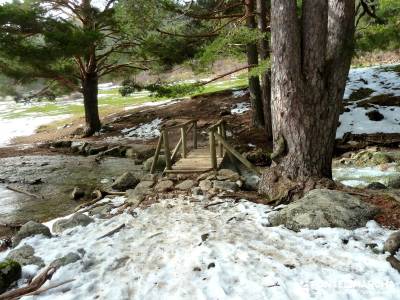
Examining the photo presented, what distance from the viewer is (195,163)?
9469 millimetres

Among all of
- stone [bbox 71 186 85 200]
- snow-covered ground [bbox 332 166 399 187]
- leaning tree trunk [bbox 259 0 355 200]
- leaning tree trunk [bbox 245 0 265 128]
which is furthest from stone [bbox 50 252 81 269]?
leaning tree trunk [bbox 245 0 265 128]

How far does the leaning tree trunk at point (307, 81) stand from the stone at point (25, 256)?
3.61 metres

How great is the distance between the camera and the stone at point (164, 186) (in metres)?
7.47

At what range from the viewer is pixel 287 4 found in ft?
18.9

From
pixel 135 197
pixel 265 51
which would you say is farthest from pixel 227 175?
pixel 265 51

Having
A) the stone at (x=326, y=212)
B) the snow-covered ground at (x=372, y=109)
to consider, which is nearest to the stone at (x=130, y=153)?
the snow-covered ground at (x=372, y=109)

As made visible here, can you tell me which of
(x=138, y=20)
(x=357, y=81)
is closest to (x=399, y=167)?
(x=138, y=20)

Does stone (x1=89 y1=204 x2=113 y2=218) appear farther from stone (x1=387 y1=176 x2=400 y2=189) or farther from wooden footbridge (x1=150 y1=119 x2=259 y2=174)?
stone (x1=387 y1=176 x2=400 y2=189)

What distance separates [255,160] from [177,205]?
478 centimetres

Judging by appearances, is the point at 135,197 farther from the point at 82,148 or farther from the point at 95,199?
the point at 82,148

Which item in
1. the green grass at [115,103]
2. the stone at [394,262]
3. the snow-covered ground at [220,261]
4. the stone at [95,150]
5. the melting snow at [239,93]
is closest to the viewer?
the snow-covered ground at [220,261]

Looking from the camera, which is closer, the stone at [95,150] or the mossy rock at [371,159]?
the mossy rock at [371,159]

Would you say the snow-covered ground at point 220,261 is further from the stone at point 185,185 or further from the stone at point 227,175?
the stone at point 227,175

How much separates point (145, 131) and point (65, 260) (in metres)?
14.7
